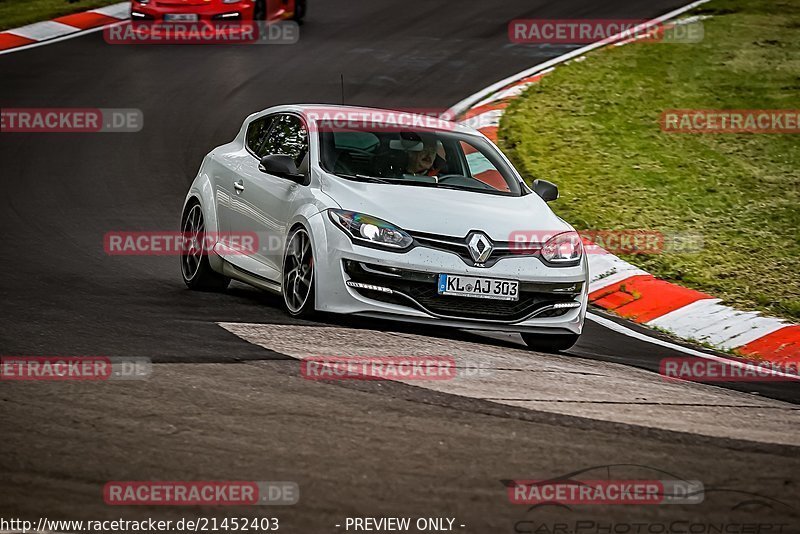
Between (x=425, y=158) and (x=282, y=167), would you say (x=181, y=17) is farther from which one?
(x=282, y=167)

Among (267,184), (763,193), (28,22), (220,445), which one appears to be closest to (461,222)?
(267,184)

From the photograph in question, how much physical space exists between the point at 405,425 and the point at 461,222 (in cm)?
278

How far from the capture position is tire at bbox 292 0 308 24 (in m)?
23.3

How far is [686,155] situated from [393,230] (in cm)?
782

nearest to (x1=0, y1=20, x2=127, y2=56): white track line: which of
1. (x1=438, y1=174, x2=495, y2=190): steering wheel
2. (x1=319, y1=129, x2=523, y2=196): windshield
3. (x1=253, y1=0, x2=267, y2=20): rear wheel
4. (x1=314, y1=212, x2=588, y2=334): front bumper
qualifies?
(x1=253, y1=0, x2=267, y2=20): rear wheel

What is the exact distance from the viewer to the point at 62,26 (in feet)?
72.9

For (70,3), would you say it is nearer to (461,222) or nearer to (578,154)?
(578,154)

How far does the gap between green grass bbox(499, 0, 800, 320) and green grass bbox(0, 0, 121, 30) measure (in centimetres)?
868

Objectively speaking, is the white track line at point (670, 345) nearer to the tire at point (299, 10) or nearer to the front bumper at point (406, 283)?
the front bumper at point (406, 283)

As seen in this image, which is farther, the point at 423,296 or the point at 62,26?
the point at 62,26

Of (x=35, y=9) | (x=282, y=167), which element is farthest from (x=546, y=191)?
(x=35, y=9)

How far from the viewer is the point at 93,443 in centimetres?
586

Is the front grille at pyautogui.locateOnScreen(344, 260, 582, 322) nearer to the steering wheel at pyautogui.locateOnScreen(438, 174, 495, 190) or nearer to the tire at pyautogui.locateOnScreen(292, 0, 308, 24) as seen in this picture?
the steering wheel at pyautogui.locateOnScreen(438, 174, 495, 190)

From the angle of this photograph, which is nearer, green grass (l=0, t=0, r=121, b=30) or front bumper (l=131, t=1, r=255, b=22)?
front bumper (l=131, t=1, r=255, b=22)
